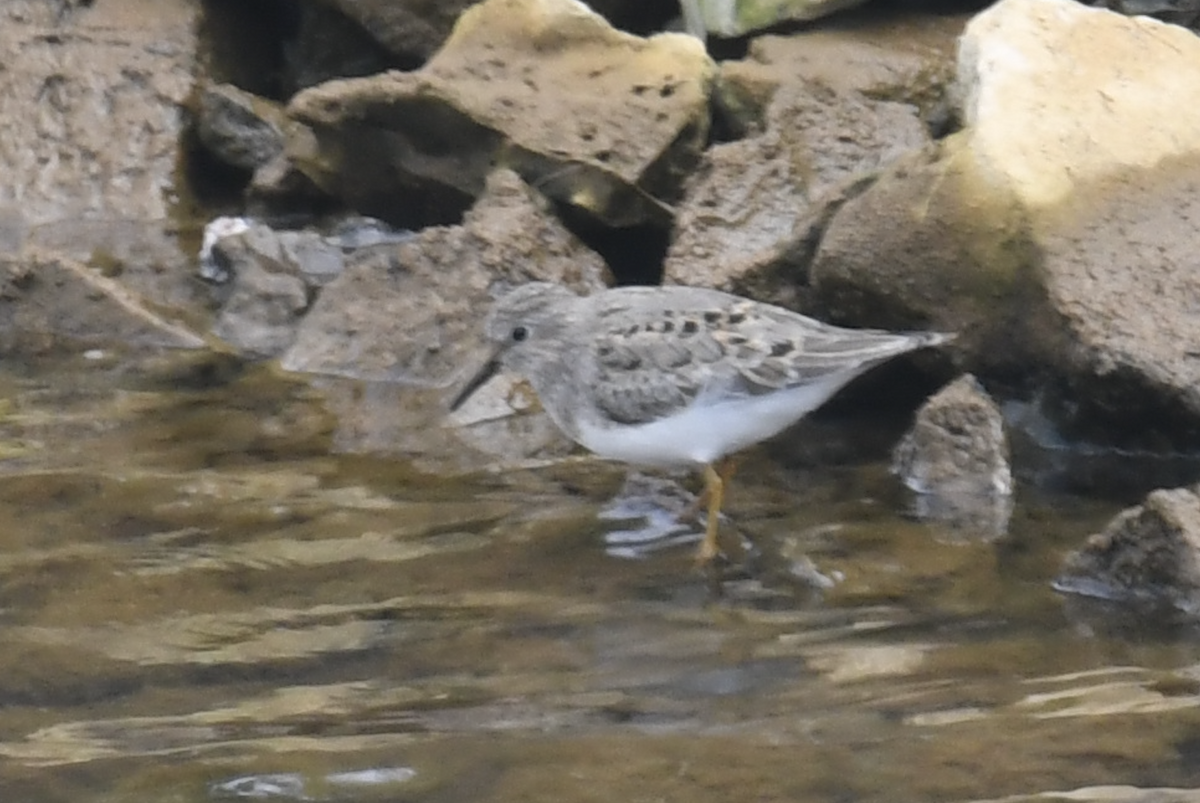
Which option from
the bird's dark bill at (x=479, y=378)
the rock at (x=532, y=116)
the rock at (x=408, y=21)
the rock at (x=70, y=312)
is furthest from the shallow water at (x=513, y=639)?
the rock at (x=408, y=21)

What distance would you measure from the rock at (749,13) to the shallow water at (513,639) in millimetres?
2783

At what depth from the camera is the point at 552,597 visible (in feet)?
18.7

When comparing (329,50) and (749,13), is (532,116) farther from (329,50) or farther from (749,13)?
(329,50)

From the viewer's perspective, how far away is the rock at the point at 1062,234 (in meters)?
6.44

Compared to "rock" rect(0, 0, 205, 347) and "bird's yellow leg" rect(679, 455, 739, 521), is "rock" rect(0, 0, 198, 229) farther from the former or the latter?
"bird's yellow leg" rect(679, 455, 739, 521)

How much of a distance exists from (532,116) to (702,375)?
2.77m

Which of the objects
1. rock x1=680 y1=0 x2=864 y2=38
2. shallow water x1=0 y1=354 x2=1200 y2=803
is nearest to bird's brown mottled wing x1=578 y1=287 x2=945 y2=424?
shallow water x1=0 y1=354 x2=1200 y2=803

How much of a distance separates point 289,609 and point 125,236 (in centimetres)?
512

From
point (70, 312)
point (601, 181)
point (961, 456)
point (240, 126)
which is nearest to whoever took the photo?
point (961, 456)

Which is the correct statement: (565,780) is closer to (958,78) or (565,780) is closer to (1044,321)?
(1044,321)

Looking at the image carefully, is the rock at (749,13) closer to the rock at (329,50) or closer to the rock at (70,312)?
the rock at (329,50)

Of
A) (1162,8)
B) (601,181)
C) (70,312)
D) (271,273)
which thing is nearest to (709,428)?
(601,181)

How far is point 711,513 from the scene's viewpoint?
6.26 m

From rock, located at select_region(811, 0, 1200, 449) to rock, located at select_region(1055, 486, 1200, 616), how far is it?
1.04 metres
